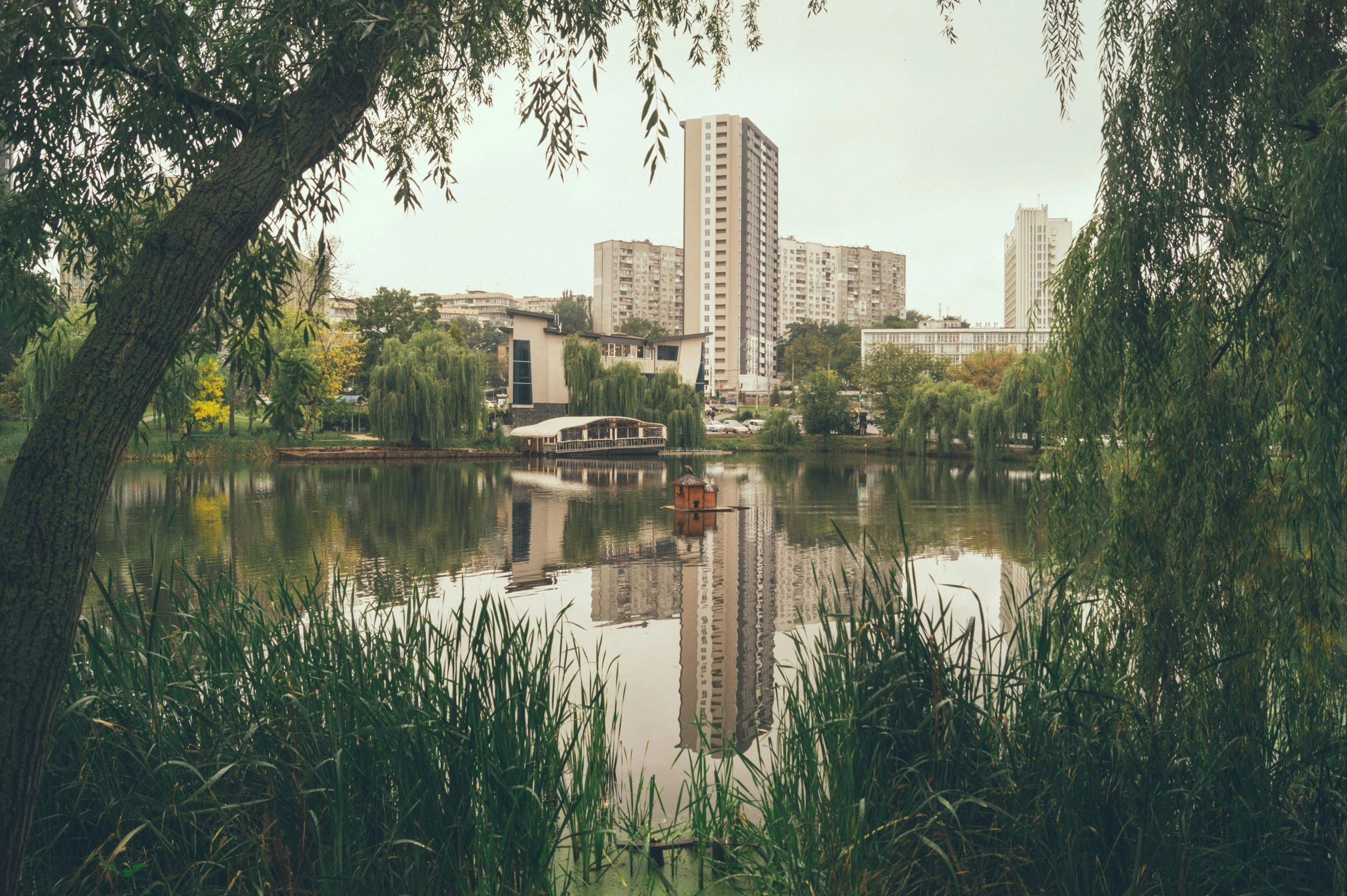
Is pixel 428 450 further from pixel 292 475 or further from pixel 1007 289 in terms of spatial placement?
pixel 1007 289

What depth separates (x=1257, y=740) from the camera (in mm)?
3521

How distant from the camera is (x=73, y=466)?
2469 mm

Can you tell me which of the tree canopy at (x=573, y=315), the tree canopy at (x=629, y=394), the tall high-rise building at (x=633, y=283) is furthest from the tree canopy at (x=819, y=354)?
the tree canopy at (x=629, y=394)

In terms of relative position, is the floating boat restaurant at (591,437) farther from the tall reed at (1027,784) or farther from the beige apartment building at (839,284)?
the beige apartment building at (839,284)

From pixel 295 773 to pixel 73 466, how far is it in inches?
55.5

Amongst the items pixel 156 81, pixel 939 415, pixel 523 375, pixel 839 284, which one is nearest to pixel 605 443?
pixel 523 375

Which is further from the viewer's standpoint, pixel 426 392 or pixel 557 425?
pixel 557 425

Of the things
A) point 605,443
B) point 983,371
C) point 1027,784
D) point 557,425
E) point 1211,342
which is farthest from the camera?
point 983,371

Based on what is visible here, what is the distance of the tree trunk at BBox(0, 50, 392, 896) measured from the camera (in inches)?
96.4

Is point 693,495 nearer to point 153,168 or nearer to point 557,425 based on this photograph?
point 153,168

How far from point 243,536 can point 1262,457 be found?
16.6 m

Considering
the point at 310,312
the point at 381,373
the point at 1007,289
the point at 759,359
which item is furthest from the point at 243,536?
the point at 1007,289

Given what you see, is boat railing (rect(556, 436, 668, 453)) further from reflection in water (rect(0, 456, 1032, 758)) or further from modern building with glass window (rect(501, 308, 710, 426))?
reflection in water (rect(0, 456, 1032, 758))

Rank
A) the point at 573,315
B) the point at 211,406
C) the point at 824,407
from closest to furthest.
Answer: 1. the point at 211,406
2. the point at 824,407
3. the point at 573,315
